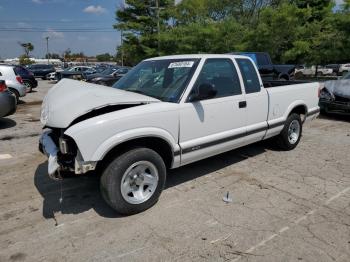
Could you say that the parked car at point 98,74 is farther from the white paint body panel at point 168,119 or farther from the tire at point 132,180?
the tire at point 132,180

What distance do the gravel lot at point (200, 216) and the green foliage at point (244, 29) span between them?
18355mm

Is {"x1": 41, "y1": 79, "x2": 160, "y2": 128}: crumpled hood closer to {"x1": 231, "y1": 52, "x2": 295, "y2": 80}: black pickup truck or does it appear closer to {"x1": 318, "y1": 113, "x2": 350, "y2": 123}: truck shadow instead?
{"x1": 318, "y1": 113, "x2": 350, "y2": 123}: truck shadow

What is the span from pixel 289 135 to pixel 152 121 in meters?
3.30

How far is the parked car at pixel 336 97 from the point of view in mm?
8484

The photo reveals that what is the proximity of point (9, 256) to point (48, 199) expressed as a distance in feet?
3.94

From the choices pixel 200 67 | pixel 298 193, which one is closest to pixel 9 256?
pixel 200 67

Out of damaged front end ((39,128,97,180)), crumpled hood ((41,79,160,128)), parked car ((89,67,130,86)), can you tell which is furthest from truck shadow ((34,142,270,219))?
parked car ((89,67,130,86))

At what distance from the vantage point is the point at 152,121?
3.72m

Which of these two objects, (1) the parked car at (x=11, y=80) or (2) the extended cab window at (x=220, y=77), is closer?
(2) the extended cab window at (x=220, y=77)

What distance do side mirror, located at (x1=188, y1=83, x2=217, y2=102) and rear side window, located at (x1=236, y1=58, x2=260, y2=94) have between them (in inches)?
40.8

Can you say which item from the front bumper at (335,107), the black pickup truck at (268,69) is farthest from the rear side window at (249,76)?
the black pickup truck at (268,69)

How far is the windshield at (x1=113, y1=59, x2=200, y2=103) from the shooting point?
165 inches

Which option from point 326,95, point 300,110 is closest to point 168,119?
point 300,110

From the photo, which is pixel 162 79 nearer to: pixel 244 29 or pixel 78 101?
pixel 78 101
